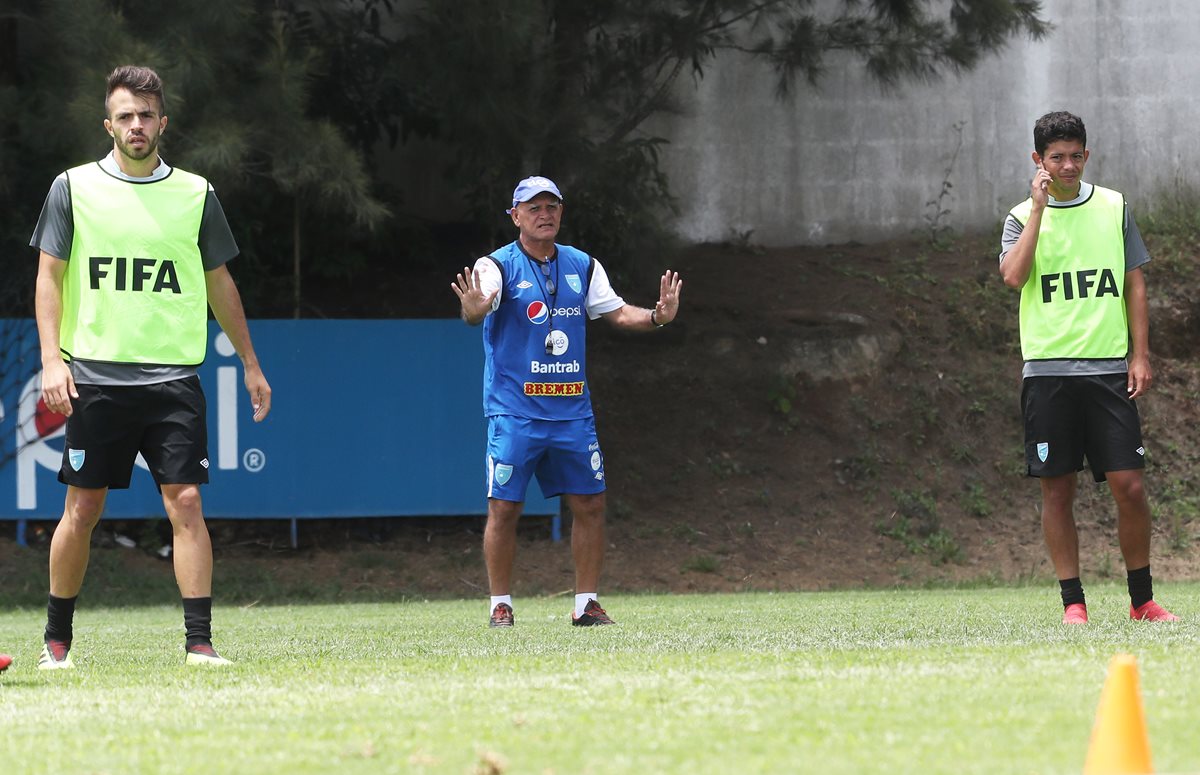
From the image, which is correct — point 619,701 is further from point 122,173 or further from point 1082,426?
point 1082,426

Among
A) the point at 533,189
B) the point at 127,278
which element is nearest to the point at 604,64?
the point at 533,189

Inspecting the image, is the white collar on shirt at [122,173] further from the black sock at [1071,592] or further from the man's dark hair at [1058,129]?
Answer: the black sock at [1071,592]

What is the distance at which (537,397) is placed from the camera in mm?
7668

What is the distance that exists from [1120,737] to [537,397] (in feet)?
16.2

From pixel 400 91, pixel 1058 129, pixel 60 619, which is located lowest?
pixel 60 619

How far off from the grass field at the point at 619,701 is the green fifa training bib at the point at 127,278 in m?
1.08

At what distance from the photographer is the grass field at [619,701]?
3295 millimetres

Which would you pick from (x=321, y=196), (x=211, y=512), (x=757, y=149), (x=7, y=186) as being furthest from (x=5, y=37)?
(x=757, y=149)

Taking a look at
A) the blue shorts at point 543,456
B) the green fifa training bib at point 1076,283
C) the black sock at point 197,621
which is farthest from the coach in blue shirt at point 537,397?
the black sock at point 197,621

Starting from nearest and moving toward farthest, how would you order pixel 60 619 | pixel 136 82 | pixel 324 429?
pixel 136 82
pixel 60 619
pixel 324 429

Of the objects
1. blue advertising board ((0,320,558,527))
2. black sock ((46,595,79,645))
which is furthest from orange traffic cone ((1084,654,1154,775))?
blue advertising board ((0,320,558,527))

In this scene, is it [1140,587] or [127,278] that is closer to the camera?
[127,278]

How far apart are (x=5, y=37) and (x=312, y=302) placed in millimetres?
3710

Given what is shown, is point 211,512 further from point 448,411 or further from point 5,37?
point 5,37
